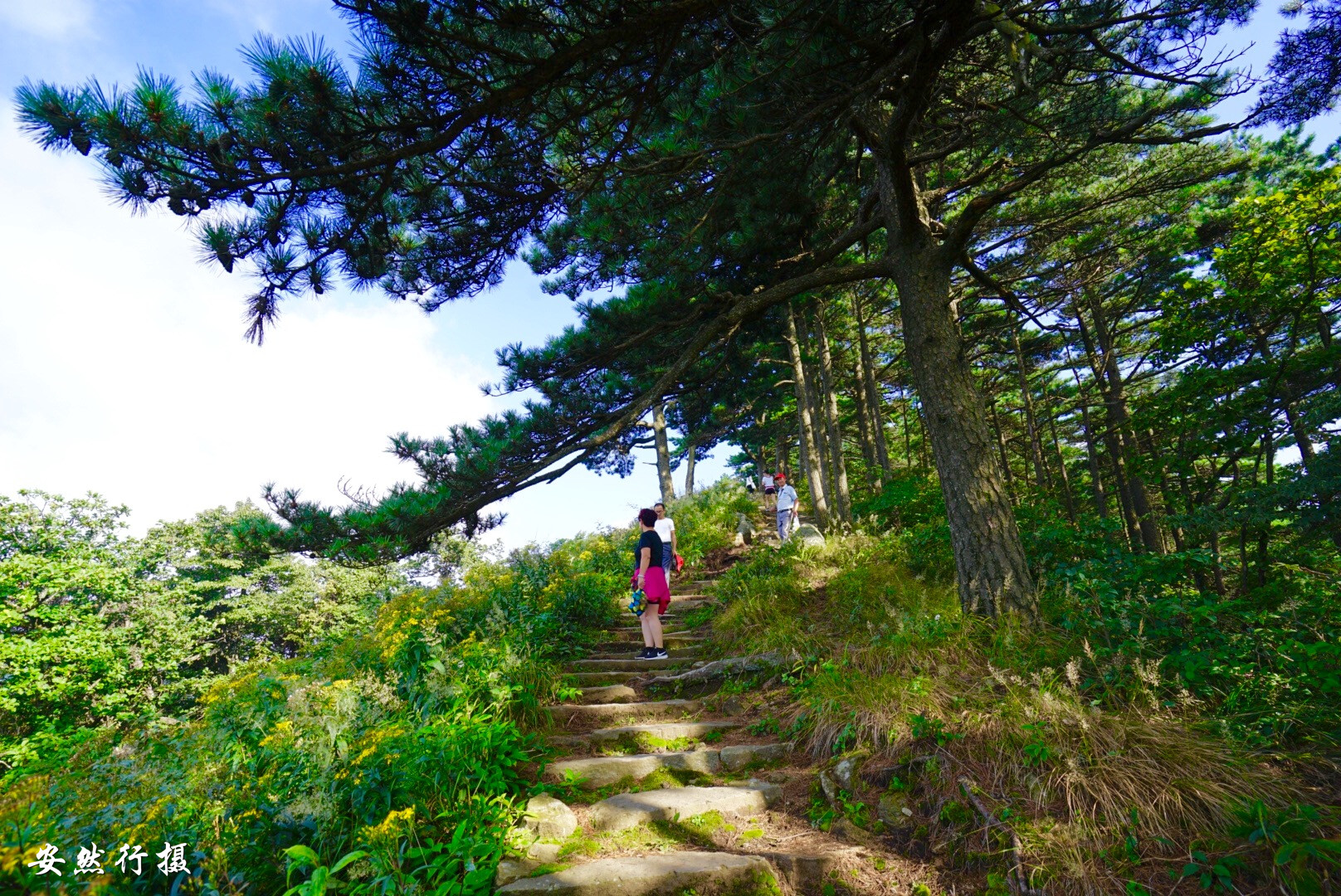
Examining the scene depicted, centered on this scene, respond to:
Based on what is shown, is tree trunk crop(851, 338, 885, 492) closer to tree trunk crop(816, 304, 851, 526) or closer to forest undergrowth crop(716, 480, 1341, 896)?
tree trunk crop(816, 304, 851, 526)

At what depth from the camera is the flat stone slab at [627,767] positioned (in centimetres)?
393

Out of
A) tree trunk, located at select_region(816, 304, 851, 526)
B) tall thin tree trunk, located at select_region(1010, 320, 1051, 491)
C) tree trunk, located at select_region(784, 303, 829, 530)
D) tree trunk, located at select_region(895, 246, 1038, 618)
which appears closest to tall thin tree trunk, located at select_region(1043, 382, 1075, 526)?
tall thin tree trunk, located at select_region(1010, 320, 1051, 491)

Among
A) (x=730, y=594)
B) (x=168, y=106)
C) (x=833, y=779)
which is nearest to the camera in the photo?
(x=168, y=106)

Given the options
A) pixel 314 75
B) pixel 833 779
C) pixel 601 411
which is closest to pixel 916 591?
pixel 833 779

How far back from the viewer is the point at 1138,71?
4.19 metres

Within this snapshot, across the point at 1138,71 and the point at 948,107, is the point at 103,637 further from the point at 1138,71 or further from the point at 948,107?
the point at 1138,71

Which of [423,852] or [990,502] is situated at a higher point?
[990,502]

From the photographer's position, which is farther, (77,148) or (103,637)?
(103,637)

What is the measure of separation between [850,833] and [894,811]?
301 millimetres

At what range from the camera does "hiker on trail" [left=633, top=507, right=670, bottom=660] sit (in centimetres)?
622

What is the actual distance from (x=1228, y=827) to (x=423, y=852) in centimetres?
386

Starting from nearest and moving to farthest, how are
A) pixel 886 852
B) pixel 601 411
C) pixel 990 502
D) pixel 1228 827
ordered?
1. pixel 1228 827
2. pixel 886 852
3. pixel 990 502
4. pixel 601 411

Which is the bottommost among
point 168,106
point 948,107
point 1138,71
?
point 168,106

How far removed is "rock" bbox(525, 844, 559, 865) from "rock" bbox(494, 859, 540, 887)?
0.15ft
